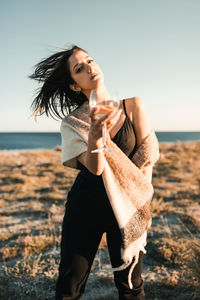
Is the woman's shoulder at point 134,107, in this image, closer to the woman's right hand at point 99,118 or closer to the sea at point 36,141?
the woman's right hand at point 99,118

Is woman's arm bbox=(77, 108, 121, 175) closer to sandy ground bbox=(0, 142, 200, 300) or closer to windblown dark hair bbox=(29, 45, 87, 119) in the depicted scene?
windblown dark hair bbox=(29, 45, 87, 119)

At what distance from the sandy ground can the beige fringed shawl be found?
4.77 feet

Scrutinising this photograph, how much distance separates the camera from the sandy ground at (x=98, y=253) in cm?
297

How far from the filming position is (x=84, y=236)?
1.81 m

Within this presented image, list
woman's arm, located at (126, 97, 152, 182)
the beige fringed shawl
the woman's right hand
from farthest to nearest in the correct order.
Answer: woman's arm, located at (126, 97, 152, 182) → the beige fringed shawl → the woman's right hand

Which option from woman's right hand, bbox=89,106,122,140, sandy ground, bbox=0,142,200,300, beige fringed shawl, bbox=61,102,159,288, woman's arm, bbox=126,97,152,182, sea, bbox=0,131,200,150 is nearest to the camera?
woman's right hand, bbox=89,106,122,140

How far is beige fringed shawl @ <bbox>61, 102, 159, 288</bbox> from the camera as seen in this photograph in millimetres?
1750

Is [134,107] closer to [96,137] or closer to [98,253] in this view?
[96,137]

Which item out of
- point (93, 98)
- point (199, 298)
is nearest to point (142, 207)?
point (93, 98)

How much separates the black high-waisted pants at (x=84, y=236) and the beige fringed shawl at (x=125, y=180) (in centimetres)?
10

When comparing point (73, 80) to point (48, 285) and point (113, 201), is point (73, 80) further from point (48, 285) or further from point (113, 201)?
point (48, 285)

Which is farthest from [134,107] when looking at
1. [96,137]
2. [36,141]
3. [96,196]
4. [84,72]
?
[36,141]

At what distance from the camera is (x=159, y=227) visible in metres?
4.83

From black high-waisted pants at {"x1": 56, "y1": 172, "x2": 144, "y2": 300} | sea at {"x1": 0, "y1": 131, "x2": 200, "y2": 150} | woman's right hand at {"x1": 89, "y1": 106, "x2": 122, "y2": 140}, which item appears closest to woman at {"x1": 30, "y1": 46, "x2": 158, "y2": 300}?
black high-waisted pants at {"x1": 56, "y1": 172, "x2": 144, "y2": 300}
